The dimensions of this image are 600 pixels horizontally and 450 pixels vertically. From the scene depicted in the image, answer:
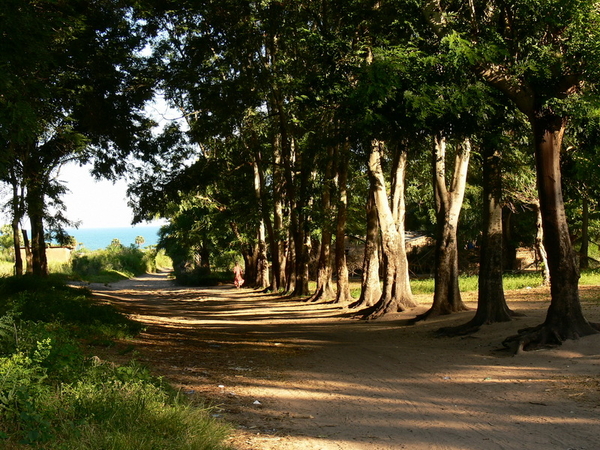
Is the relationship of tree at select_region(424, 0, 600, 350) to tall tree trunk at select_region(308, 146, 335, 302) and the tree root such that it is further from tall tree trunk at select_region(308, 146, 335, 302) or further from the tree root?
tall tree trunk at select_region(308, 146, 335, 302)

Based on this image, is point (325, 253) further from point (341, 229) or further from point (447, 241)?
point (447, 241)

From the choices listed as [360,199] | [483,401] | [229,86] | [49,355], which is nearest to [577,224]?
[360,199]

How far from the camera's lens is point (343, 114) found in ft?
43.4

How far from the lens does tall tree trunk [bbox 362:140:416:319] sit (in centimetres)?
1944

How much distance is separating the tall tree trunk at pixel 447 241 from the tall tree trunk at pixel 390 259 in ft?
6.84

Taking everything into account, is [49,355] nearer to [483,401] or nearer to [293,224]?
[483,401]

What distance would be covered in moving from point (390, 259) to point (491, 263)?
5486 millimetres

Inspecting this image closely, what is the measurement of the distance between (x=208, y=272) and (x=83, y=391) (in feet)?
157

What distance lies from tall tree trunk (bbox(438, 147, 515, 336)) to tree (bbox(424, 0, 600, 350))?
81.1 inches

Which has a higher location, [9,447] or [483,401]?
[9,447]

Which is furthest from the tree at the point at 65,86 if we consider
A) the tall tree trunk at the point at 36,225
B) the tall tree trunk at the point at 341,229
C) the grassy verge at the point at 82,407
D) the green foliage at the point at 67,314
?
the tall tree trunk at the point at 341,229

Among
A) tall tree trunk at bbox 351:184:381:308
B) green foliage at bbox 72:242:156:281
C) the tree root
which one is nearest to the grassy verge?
the tree root

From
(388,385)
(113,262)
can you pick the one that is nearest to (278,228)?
(388,385)

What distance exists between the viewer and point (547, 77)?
38.0 ft
